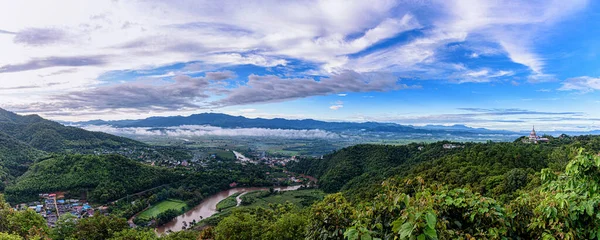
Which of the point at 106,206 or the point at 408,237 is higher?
the point at 408,237

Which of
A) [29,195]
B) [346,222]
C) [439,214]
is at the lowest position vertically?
[29,195]

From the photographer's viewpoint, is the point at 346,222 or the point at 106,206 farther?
the point at 106,206

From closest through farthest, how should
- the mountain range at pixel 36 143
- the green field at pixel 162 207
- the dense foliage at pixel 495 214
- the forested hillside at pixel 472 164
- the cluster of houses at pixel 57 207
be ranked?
the dense foliage at pixel 495 214, the forested hillside at pixel 472 164, the cluster of houses at pixel 57 207, the green field at pixel 162 207, the mountain range at pixel 36 143

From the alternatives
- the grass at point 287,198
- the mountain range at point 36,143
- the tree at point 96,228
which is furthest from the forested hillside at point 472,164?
the mountain range at point 36,143

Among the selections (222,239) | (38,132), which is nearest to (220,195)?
(222,239)

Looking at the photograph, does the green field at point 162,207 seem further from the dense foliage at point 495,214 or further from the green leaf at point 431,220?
the green leaf at point 431,220

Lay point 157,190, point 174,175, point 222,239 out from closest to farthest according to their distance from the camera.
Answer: point 222,239 → point 157,190 → point 174,175

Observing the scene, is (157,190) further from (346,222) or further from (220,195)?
(346,222)

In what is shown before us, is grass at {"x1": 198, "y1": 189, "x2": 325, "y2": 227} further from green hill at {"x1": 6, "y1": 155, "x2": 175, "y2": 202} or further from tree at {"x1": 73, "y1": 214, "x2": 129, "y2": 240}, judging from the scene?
tree at {"x1": 73, "y1": 214, "x2": 129, "y2": 240}
